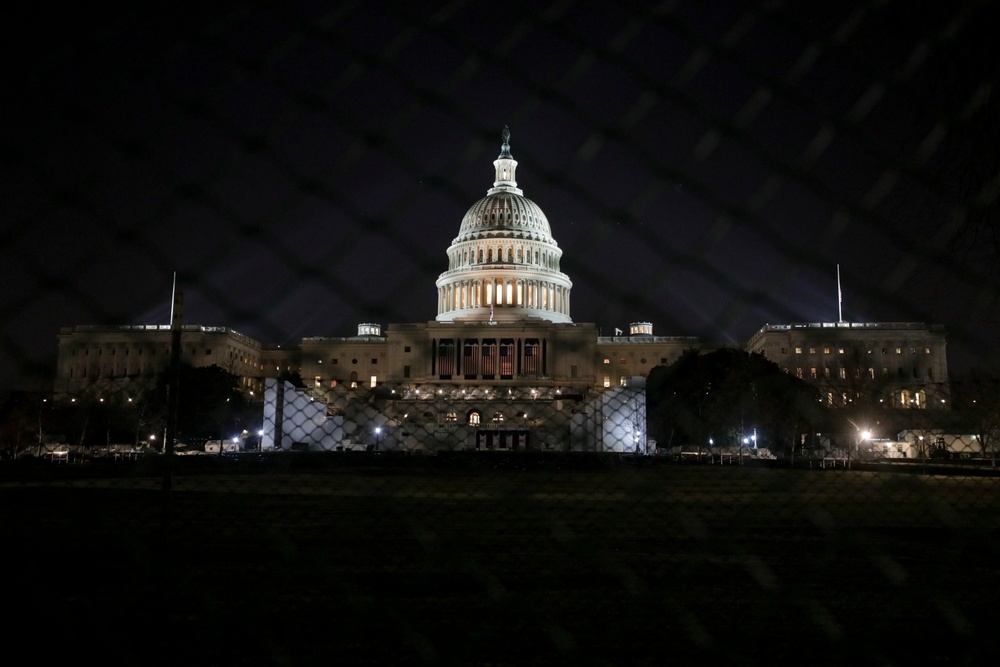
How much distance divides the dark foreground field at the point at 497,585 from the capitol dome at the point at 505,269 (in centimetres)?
7017

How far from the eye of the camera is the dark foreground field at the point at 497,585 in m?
5.53

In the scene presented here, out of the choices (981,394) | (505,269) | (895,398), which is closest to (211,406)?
(895,398)

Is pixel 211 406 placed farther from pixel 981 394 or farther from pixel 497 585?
pixel 981 394

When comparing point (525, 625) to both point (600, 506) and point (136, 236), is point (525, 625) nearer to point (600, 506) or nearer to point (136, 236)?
point (136, 236)

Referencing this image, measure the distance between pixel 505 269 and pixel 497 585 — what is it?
78442mm

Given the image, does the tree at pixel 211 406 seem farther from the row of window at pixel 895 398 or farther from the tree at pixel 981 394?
the tree at pixel 981 394

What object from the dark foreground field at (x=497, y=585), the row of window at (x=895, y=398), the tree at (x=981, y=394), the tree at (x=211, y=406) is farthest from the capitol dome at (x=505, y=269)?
the tree at (x=981, y=394)

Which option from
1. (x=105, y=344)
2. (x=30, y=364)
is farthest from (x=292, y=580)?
(x=30, y=364)

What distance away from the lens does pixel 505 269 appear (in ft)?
281

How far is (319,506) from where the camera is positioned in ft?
51.6

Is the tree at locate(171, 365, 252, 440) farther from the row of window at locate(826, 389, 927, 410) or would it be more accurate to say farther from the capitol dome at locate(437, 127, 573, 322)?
the capitol dome at locate(437, 127, 573, 322)

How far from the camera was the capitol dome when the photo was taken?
85250 millimetres

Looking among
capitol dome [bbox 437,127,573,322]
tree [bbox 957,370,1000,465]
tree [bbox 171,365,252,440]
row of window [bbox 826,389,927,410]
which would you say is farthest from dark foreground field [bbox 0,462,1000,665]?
capitol dome [bbox 437,127,573,322]

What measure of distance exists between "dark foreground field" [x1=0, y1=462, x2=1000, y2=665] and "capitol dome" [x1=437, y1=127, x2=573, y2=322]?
70167 mm
